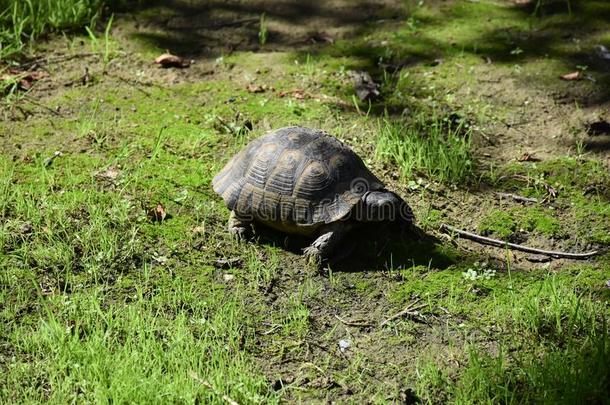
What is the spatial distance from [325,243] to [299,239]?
36 centimetres

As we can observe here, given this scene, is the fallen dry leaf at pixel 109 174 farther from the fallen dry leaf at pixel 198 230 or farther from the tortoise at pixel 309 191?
the tortoise at pixel 309 191

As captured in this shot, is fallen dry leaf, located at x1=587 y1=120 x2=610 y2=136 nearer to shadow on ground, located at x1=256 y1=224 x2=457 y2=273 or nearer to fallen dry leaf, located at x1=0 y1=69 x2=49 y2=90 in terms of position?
shadow on ground, located at x1=256 y1=224 x2=457 y2=273

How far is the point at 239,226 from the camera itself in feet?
18.1

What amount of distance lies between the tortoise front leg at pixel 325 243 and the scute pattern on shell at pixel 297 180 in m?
0.10

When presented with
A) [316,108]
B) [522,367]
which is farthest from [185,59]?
[522,367]

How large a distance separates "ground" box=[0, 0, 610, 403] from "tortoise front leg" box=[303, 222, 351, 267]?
9 cm

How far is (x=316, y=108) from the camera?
23.1 ft

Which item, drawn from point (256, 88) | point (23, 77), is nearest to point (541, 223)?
point (256, 88)

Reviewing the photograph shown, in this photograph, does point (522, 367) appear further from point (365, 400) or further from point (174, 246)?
point (174, 246)

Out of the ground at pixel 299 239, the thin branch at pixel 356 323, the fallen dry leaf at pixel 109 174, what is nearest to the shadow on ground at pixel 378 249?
the ground at pixel 299 239

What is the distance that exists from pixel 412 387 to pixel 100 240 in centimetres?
229

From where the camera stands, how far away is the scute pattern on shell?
5199 millimetres

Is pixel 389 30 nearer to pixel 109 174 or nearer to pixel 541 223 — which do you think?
pixel 541 223

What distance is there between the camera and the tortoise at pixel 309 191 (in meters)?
5.20
